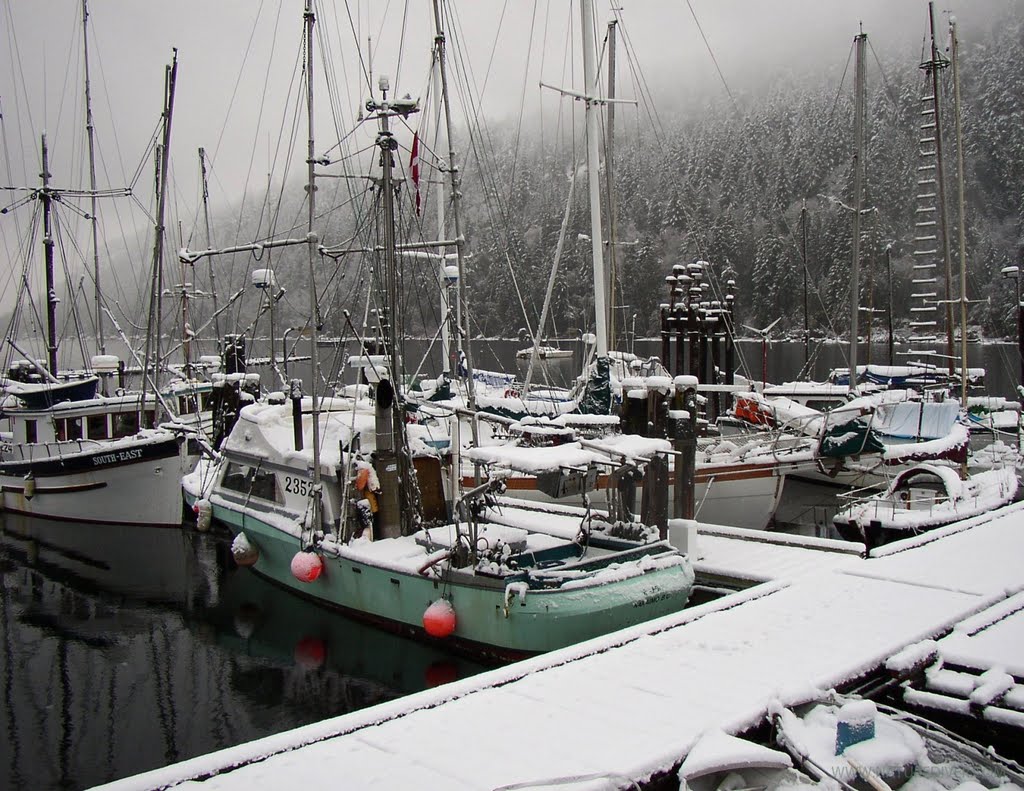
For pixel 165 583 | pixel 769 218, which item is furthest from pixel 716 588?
pixel 769 218

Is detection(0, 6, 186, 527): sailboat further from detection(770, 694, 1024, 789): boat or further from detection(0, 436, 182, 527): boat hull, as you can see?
detection(770, 694, 1024, 789): boat

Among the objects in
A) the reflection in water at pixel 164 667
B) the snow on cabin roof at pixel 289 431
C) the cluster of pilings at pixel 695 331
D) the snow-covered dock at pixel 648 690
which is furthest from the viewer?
the cluster of pilings at pixel 695 331

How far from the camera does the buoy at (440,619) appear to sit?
12.0 meters

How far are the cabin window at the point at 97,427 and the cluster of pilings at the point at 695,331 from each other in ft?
58.5

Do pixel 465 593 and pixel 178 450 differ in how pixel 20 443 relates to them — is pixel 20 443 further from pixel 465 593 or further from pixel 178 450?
A: pixel 465 593

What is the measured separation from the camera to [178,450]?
77.0ft

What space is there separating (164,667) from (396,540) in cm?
428


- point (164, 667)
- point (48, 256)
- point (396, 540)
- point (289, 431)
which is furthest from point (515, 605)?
point (48, 256)

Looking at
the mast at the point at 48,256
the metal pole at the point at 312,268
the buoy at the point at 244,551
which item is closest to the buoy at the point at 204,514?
the buoy at the point at 244,551

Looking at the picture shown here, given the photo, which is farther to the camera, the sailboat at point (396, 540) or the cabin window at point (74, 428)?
the cabin window at point (74, 428)

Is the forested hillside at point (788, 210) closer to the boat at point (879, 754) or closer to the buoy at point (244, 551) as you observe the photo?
the buoy at point (244, 551)

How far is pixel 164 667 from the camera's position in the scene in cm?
1367

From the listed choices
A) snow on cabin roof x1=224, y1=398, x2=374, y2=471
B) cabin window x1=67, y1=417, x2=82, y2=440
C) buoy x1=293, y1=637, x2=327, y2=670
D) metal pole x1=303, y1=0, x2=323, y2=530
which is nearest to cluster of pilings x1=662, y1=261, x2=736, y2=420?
snow on cabin roof x1=224, y1=398, x2=374, y2=471

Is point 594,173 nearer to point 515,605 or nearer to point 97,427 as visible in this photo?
point 515,605
